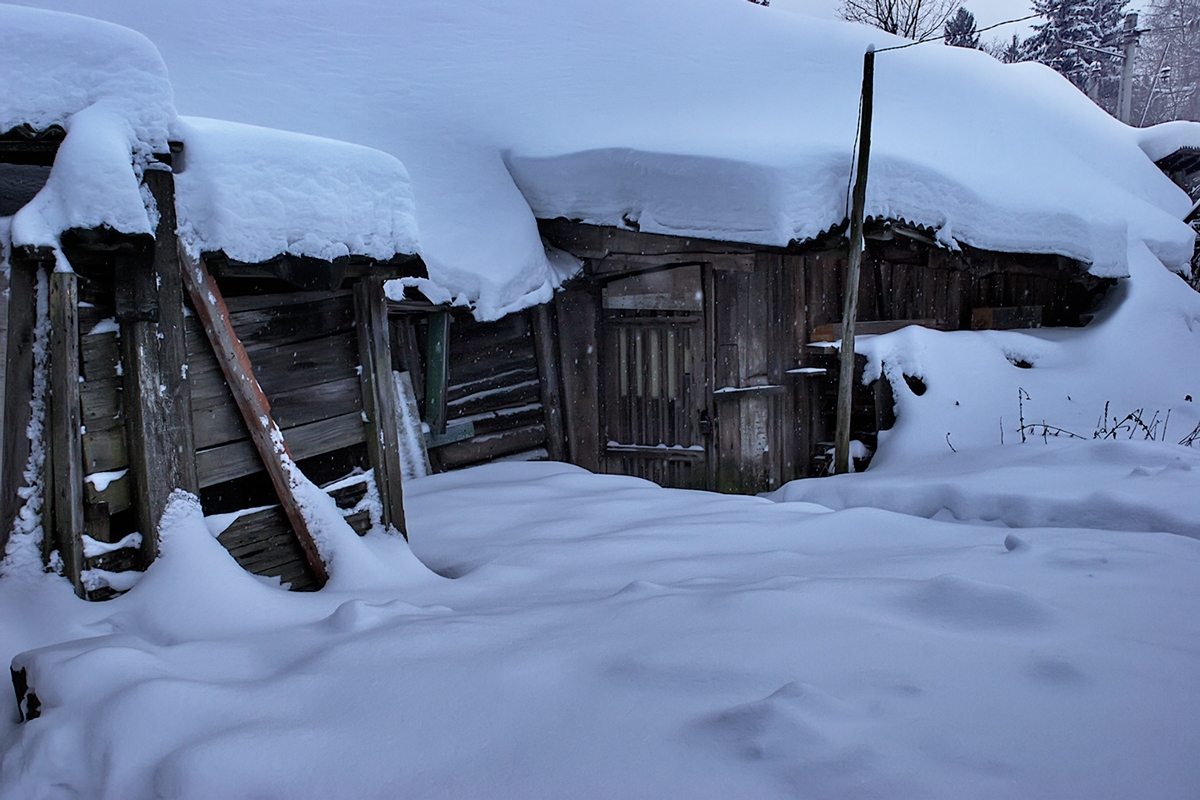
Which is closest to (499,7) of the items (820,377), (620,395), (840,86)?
(840,86)

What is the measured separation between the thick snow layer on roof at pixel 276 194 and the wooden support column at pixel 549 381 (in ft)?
12.5

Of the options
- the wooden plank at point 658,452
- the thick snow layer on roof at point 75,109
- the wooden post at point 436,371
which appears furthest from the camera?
the wooden plank at point 658,452

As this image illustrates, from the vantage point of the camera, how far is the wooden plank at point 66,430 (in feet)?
8.05

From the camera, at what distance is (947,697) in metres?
1.64

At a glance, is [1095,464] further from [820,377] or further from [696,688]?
[696,688]

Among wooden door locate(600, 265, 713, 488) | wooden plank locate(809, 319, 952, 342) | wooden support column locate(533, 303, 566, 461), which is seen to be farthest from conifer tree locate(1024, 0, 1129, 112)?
wooden support column locate(533, 303, 566, 461)

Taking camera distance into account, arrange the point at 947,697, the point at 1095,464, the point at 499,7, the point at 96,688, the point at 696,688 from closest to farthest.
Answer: the point at 947,697
the point at 696,688
the point at 96,688
the point at 1095,464
the point at 499,7

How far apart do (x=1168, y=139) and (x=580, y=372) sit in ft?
43.0

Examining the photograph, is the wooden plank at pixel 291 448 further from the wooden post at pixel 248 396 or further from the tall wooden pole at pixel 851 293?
the tall wooden pole at pixel 851 293

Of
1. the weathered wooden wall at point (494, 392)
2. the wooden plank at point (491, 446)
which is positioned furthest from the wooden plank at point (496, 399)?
the wooden plank at point (491, 446)

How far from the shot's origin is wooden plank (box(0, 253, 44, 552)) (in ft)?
8.00

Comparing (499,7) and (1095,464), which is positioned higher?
(499,7)

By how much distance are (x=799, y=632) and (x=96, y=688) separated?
185 cm

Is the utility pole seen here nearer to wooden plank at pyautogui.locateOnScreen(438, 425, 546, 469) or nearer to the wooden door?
the wooden door
